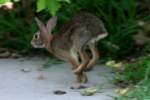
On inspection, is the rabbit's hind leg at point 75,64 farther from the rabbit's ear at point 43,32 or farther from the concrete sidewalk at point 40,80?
the rabbit's ear at point 43,32

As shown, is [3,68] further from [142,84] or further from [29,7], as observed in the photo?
[142,84]

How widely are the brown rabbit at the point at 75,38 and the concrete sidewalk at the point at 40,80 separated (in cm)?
22

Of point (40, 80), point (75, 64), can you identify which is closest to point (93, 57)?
point (75, 64)

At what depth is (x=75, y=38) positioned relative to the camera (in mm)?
5805

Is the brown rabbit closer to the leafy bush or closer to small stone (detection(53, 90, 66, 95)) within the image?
small stone (detection(53, 90, 66, 95))

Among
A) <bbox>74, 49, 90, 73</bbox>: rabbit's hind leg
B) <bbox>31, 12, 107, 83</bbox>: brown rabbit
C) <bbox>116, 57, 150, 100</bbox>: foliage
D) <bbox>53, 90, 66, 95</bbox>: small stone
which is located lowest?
<bbox>53, 90, 66, 95</bbox>: small stone

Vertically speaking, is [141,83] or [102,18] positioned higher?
[102,18]

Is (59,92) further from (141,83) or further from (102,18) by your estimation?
(102,18)

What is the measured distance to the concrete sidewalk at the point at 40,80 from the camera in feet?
17.8

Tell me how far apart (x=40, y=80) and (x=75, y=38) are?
627 millimetres

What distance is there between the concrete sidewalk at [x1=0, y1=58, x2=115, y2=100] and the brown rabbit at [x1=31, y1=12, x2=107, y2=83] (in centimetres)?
22

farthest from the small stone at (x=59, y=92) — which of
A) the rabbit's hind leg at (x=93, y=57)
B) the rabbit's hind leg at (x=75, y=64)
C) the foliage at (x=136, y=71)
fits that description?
the rabbit's hind leg at (x=93, y=57)

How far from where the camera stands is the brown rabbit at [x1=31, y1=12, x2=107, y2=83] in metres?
5.80

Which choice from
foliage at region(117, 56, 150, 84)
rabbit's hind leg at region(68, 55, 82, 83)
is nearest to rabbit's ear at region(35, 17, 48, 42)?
rabbit's hind leg at region(68, 55, 82, 83)
